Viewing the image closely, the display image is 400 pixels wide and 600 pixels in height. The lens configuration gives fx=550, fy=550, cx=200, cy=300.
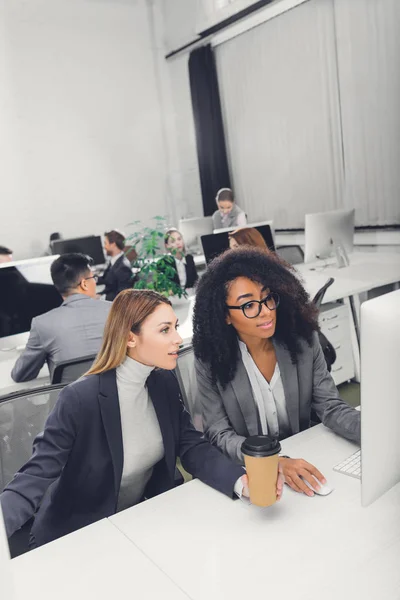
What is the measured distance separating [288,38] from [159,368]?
211 inches

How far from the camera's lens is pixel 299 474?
126cm

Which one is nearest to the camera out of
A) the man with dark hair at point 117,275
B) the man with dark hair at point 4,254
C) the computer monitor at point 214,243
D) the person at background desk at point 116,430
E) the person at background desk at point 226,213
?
the person at background desk at point 116,430

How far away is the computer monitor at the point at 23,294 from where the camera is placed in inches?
110

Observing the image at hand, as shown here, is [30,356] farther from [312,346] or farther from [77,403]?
[312,346]

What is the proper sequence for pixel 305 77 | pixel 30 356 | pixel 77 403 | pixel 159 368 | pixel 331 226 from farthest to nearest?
pixel 305 77, pixel 331 226, pixel 30 356, pixel 159 368, pixel 77 403

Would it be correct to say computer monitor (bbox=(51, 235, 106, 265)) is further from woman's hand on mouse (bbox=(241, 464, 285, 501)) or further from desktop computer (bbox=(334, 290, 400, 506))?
desktop computer (bbox=(334, 290, 400, 506))

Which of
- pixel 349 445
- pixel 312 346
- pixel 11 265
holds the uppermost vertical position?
pixel 11 265

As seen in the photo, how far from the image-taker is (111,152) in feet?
23.6

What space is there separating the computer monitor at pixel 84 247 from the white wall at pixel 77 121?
1436mm

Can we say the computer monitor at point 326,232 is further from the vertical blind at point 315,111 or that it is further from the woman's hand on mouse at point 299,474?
the woman's hand on mouse at point 299,474

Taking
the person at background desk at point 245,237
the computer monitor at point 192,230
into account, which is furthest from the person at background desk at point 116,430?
the computer monitor at point 192,230

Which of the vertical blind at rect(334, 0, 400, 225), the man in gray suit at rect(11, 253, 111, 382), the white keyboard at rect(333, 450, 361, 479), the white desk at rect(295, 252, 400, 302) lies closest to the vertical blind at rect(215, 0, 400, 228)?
the vertical blind at rect(334, 0, 400, 225)

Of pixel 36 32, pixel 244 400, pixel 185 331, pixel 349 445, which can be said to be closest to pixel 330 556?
pixel 349 445

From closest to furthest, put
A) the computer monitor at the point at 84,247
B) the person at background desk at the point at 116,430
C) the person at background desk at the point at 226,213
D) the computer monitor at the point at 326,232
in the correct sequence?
the person at background desk at the point at 116,430
the computer monitor at the point at 326,232
the computer monitor at the point at 84,247
the person at background desk at the point at 226,213
